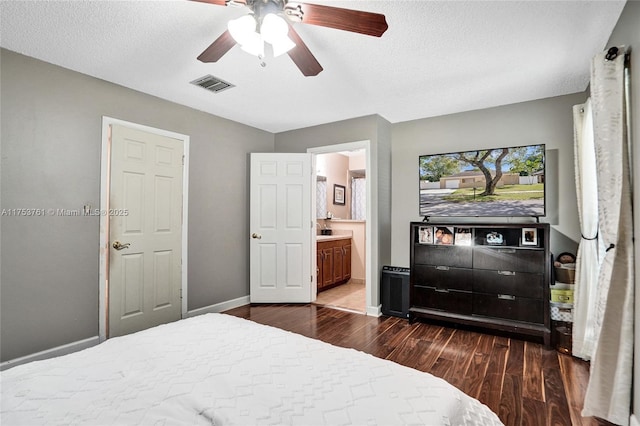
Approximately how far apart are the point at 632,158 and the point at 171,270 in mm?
3959

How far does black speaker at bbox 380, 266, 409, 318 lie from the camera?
3838 mm

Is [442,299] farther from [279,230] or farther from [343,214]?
[343,214]

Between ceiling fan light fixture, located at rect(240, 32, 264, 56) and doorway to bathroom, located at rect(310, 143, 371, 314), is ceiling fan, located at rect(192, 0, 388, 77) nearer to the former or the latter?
ceiling fan light fixture, located at rect(240, 32, 264, 56)

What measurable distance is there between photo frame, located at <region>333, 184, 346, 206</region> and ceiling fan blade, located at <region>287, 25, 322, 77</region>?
408 cm

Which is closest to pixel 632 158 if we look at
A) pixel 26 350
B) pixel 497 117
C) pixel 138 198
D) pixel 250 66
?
pixel 497 117

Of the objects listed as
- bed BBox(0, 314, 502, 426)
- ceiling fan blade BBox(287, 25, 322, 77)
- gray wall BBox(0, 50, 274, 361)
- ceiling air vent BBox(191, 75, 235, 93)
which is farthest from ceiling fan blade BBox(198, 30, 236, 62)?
bed BBox(0, 314, 502, 426)

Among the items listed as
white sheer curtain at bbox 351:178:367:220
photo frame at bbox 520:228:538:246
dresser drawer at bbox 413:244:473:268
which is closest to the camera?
photo frame at bbox 520:228:538:246

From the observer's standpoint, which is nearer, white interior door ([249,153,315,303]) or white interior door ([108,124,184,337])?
white interior door ([108,124,184,337])

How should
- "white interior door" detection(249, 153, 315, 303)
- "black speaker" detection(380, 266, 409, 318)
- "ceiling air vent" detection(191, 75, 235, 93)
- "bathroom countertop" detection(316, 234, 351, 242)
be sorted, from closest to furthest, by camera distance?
"ceiling air vent" detection(191, 75, 235, 93) → "black speaker" detection(380, 266, 409, 318) → "white interior door" detection(249, 153, 315, 303) → "bathroom countertop" detection(316, 234, 351, 242)

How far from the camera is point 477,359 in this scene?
8.96 ft

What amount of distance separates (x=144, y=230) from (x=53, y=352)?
1.25 metres

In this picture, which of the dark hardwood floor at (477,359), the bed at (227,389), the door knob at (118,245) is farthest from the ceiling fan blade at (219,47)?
the dark hardwood floor at (477,359)

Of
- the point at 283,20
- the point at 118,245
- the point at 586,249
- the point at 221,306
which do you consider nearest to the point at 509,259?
the point at 586,249

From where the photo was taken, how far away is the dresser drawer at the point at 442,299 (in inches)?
134
